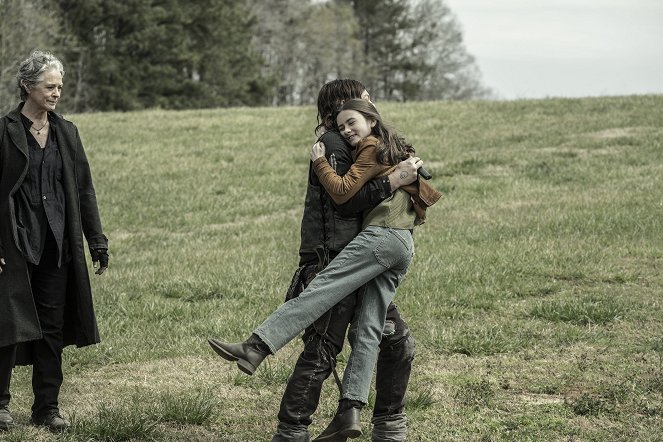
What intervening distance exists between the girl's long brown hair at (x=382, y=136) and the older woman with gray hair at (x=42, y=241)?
2107 millimetres

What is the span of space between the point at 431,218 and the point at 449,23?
61866 millimetres

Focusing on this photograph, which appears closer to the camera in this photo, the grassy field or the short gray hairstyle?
the short gray hairstyle

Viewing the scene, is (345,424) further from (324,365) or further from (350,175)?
(350,175)

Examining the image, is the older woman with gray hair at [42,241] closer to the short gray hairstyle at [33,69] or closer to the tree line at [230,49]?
the short gray hairstyle at [33,69]

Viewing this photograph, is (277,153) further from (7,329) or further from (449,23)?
(449,23)

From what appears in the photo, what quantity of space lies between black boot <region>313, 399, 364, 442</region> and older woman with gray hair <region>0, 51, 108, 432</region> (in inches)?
76.6

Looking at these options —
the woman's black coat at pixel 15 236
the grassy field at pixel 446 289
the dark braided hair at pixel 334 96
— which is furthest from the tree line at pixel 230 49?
the dark braided hair at pixel 334 96

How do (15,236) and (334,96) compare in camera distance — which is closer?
(334,96)

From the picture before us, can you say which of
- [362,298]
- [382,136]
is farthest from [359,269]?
[382,136]

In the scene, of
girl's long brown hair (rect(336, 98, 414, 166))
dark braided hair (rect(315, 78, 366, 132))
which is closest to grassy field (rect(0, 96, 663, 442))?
girl's long brown hair (rect(336, 98, 414, 166))

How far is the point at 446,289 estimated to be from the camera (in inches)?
391

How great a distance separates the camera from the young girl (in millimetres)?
5418

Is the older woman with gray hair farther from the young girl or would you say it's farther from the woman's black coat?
the young girl

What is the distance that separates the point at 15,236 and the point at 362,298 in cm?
235
